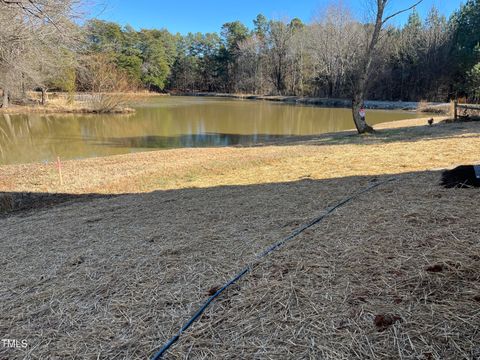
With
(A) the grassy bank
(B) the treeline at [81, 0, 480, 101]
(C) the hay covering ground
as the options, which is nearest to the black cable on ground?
(C) the hay covering ground

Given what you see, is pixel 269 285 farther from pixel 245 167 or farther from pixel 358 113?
pixel 358 113

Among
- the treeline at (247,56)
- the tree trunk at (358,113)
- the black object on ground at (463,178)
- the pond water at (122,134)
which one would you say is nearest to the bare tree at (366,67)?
the tree trunk at (358,113)

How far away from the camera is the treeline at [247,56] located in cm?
958

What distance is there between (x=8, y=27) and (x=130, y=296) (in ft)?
29.3

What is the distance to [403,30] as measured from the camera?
143 feet

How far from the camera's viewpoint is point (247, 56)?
202ft

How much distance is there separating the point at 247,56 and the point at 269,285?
64.1 m

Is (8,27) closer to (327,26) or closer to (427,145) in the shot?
(427,145)

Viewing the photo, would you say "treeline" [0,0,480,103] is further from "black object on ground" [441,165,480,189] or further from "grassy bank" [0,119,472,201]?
"black object on ground" [441,165,480,189]

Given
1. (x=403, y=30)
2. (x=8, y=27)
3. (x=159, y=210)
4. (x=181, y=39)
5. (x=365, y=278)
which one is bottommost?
(x=159, y=210)

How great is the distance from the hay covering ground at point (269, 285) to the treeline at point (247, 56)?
5.75m

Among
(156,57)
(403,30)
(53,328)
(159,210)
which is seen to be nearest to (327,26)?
(403,30)

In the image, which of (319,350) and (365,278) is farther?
(365,278)

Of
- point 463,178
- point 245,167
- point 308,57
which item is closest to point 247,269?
point 463,178
